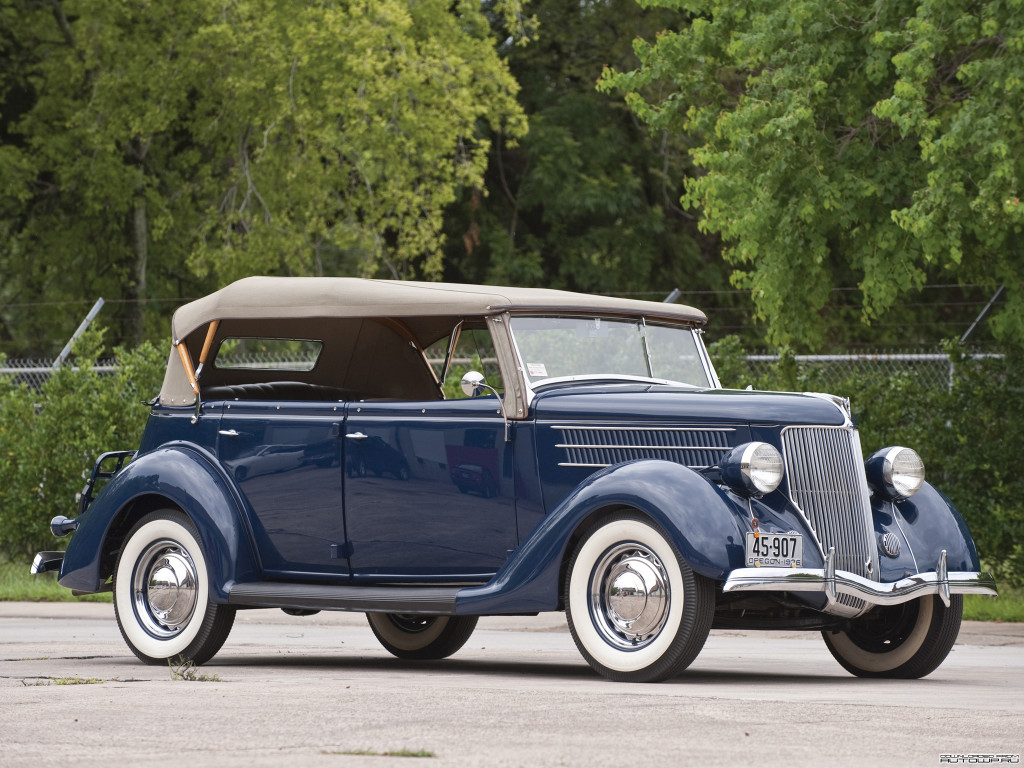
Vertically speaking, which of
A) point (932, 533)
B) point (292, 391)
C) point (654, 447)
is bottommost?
point (932, 533)

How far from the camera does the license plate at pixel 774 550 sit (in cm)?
770

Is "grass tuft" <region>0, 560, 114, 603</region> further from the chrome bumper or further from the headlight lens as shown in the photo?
the chrome bumper

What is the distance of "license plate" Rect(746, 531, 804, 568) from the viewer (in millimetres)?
7703

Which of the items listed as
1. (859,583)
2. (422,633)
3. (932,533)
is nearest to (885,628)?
(932,533)

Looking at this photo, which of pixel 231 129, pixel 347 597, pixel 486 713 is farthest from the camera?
pixel 231 129

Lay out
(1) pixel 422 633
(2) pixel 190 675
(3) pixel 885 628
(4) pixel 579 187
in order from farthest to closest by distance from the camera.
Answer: (4) pixel 579 187 < (1) pixel 422 633 < (3) pixel 885 628 < (2) pixel 190 675

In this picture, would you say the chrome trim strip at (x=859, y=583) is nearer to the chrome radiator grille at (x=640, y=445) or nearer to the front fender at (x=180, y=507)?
the chrome radiator grille at (x=640, y=445)

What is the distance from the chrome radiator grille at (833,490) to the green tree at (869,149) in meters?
5.23

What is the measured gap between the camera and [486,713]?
6.34 meters

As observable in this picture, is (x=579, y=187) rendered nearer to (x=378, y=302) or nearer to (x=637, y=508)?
A: (x=378, y=302)

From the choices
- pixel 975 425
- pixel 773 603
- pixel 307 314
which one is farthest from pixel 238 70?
pixel 773 603

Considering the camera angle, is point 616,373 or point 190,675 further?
point 616,373

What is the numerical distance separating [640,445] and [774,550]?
3.12ft

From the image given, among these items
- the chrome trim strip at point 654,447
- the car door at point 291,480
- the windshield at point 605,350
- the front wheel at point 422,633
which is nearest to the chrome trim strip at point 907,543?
the chrome trim strip at point 654,447
